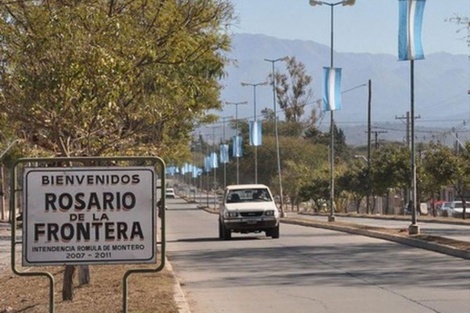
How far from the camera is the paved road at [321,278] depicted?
14.7 meters

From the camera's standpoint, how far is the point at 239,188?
33875 millimetres

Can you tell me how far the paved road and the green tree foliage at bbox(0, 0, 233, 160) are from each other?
3007 mm

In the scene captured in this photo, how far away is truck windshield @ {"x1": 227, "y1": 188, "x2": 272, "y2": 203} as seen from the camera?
33.5m

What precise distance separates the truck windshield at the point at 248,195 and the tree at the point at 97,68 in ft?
52.3

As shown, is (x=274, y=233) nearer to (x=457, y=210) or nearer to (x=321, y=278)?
(x=321, y=278)

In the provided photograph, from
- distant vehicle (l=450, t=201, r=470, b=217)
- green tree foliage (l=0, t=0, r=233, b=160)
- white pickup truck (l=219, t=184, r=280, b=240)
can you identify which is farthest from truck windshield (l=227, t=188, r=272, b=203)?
distant vehicle (l=450, t=201, r=470, b=217)

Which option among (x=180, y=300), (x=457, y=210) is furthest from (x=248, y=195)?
(x=457, y=210)

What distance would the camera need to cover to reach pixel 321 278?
61.4 feet

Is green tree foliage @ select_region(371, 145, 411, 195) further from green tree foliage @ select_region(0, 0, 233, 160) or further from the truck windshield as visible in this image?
green tree foliage @ select_region(0, 0, 233, 160)

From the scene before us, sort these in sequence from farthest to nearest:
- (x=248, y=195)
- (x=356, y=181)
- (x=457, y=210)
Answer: (x=356, y=181) → (x=457, y=210) → (x=248, y=195)

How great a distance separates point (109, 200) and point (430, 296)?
752 cm

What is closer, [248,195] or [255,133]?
[248,195]

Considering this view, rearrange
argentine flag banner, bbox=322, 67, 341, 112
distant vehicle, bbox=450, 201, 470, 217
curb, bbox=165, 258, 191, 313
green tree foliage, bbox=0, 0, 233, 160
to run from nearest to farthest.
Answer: green tree foliage, bbox=0, 0, 233, 160 < curb, bbox=165, 258, 191, 313 < argentine flag banner, bbox=322, 67, 341, 112 < distant vehicle, bbox=450, 201, 470, 217

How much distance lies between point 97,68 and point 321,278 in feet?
25.9
